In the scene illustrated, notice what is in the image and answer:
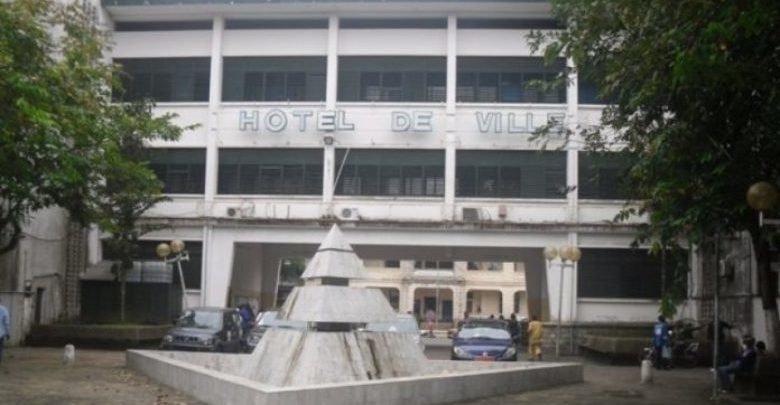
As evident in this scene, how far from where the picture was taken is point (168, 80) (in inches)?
1363

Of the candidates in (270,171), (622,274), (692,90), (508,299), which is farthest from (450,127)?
(508,299)

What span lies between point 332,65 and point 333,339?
20591 mm

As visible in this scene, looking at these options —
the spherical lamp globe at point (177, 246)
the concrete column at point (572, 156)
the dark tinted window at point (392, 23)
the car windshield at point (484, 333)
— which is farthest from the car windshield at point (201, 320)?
the concrete column at point (572, 156)

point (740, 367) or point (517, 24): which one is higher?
point (517, 24)

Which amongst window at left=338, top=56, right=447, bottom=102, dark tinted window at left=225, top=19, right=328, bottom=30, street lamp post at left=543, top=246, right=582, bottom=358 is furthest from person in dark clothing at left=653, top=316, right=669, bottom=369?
dark tinted window at left=225, top=19, right=328, bottom=30

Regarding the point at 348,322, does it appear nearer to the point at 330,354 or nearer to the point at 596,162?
the point at 330,354

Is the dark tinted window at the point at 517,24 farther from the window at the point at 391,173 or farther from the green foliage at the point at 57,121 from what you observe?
the green foliage at the point at 57,121

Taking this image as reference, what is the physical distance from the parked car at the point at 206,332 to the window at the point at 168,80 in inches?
466

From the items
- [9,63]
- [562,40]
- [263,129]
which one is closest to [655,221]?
[562,40]

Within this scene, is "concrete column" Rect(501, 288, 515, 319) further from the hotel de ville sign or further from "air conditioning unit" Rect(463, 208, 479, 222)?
the hotel de ville sign

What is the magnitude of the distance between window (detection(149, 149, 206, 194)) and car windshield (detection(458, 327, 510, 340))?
1334cm

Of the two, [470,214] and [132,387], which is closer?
[132,387]

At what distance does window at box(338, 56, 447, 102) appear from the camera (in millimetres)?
33438

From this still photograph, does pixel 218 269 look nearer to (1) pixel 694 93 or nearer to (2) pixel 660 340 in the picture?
(2) pixel 660 340
